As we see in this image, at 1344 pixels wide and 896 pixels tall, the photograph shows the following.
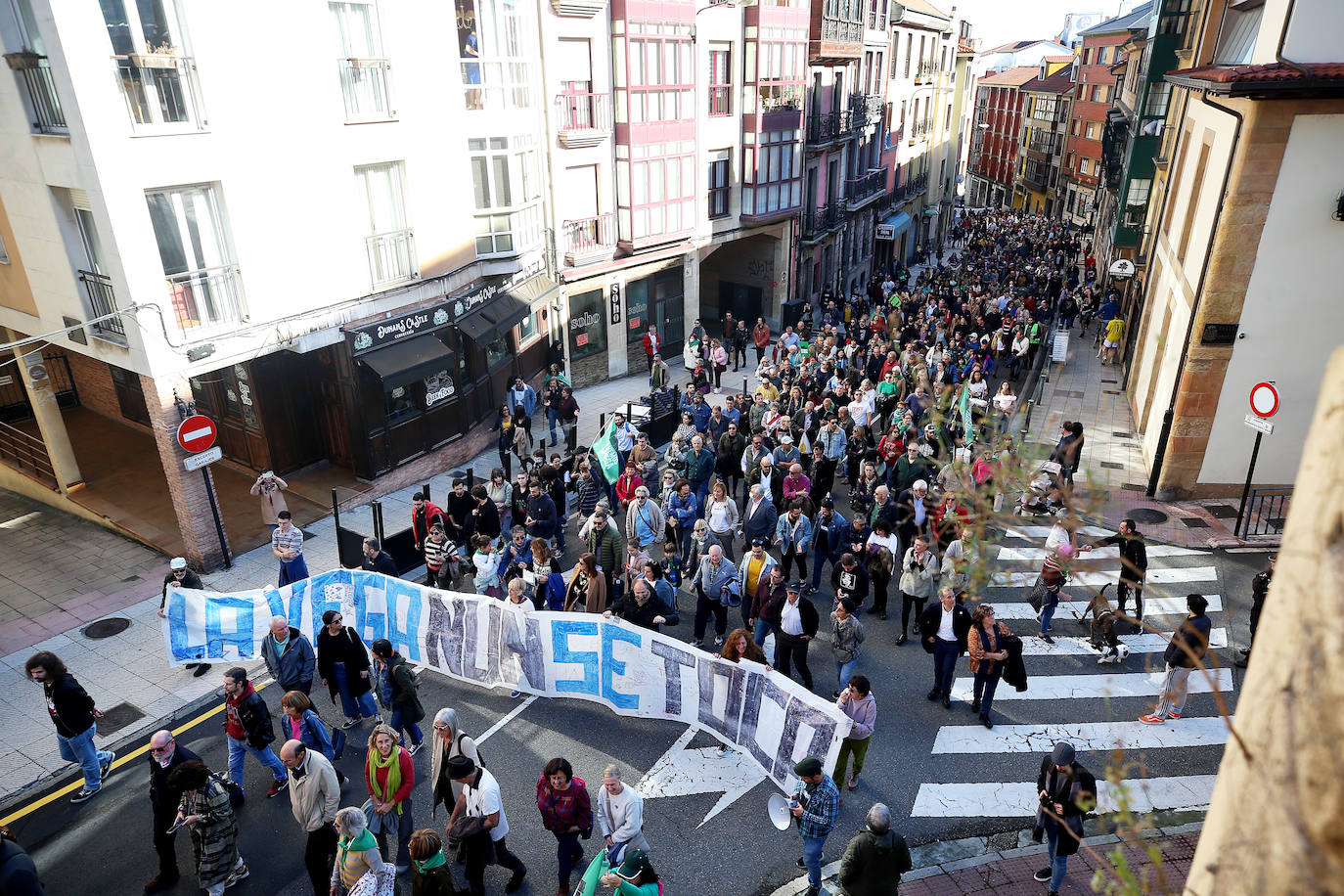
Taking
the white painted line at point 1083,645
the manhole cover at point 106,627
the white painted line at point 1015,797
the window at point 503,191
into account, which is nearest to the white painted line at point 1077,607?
the white painted line at point 1083,645

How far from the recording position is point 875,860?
6953 millimetres

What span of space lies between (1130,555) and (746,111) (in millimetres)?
23198

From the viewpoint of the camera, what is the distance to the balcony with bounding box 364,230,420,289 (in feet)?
56.2

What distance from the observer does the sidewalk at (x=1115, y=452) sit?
15391mm

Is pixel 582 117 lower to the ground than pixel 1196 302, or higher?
higher

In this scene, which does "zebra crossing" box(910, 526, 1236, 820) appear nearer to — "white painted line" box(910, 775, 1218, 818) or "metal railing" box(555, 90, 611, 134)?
"white painted line" box(910, 775, 1218, 818)

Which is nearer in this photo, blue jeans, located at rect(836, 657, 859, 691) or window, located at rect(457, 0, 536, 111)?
blue jeans, located at rect(836, 657, 859, 691)

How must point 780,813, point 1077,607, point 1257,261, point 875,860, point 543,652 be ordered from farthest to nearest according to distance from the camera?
1. point 1257,261
2. point 1077,607
3. point 543,652
4. point 780,813
5. point 875,860

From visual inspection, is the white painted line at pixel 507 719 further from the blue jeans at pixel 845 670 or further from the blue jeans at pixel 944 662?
the blue jeans at pixel 944 662

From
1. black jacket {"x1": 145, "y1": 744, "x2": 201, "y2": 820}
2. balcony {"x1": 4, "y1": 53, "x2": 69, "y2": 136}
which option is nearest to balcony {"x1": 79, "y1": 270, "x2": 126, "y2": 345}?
balcony {"x1": 4, "y1": 53, "x2": 69, "y2": 136}

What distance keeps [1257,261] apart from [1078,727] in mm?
10024

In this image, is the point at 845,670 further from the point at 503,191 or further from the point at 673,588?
the point at 503,191

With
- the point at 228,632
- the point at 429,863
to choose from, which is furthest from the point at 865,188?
the point at 429,863

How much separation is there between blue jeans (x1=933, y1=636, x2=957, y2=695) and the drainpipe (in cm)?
924
